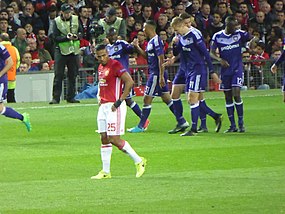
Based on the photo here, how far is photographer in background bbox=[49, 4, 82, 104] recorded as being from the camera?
1013 inches

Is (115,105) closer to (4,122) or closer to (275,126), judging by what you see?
(275,126)

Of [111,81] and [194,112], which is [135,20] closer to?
[194,112]

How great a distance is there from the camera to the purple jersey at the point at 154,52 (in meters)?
20.4

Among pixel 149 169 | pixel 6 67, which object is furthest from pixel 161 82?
pixel 149 169

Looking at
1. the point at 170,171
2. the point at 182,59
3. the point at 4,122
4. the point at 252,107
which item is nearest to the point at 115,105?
the point at 170,171

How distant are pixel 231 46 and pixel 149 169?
213 inches

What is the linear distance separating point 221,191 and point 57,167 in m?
3.54

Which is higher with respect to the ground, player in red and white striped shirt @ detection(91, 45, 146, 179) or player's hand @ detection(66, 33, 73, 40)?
player's hand @ detection(66, 33, 73, 40)

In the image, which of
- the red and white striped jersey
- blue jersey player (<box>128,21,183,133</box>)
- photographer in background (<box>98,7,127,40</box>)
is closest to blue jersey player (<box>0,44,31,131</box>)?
blue jersey player (<box>128,21,183,133</box>)

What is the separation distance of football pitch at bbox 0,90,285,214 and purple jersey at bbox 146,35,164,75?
46.6 inches

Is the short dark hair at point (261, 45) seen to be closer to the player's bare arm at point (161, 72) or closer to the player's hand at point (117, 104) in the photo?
the player's bare arm at point (161, 72)

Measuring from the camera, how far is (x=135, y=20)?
3045 cm

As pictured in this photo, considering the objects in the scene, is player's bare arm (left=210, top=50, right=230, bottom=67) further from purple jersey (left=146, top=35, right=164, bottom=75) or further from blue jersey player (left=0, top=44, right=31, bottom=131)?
blue jersey player (left=0, top=44, right=31, bottom=131)

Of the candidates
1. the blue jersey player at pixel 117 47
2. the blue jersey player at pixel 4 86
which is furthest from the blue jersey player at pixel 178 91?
the blue jersey player at pixel 4 86
